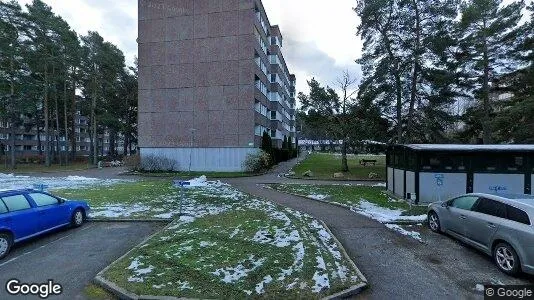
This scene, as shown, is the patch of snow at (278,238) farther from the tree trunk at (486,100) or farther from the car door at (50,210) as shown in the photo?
the tree trunk at (486,100)

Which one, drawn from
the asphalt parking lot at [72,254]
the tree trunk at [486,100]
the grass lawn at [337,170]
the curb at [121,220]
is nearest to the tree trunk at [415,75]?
the grass lawn at [337,170]

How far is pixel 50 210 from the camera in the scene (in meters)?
9.07

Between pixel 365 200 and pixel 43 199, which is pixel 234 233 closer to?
pixel 43 199

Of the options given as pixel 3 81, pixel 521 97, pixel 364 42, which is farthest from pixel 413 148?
pixel 3 81

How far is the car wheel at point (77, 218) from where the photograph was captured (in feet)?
33.3

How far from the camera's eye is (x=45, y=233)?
9.03 metres

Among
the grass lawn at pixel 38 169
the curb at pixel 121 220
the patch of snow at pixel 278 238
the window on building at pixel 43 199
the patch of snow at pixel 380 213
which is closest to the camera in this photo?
the patch of snow at pixel 278 238

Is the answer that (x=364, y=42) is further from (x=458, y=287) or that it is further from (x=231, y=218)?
(x=458, y=287)

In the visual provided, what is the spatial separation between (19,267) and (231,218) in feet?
19.1

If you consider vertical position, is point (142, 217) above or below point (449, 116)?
below

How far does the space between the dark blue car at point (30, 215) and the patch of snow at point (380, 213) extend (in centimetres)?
1015

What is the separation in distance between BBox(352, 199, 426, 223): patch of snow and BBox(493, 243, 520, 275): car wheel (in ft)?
13.4

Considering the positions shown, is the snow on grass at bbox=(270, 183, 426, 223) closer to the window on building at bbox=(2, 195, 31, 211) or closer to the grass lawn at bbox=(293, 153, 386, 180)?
the grass lawn at bbox=(293, 153, 386, 180)

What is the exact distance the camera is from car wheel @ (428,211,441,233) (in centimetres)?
954
